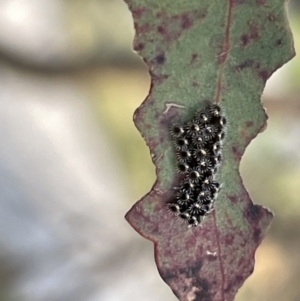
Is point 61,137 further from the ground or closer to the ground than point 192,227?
further from the ground

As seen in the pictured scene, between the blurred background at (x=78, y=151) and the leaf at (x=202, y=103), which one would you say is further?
the blurred background at (x=78, y=151)

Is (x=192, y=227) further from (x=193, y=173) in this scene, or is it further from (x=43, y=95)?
(x=43, y=95)

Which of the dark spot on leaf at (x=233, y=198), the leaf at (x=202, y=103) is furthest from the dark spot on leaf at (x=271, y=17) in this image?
the dark spot on leaf at (x=233, y=198)

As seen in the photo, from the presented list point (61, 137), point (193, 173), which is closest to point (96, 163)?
point (61, 137)

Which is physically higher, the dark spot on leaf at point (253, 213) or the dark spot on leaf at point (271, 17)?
the dark spot on leaf at point (271, 17)

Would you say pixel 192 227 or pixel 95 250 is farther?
pixel 95 250

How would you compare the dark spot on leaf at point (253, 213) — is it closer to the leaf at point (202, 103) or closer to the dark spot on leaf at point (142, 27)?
the leaf at point (202, 103)
